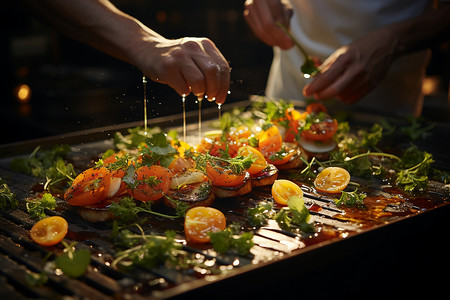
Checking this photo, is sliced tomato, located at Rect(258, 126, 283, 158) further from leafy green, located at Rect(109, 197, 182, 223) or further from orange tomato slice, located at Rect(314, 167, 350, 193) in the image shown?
leafy green, located at Rect(109, 197, 182, 223)

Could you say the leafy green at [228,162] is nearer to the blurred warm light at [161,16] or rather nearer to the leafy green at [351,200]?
the leafy green at [351,200]

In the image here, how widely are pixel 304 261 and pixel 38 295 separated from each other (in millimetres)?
963

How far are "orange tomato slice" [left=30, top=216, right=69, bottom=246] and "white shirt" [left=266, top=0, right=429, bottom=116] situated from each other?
10.1 ft

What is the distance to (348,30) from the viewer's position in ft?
14.5

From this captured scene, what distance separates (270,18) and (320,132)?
1.25 meters

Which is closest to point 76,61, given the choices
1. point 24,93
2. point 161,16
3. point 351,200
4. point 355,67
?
point 161,16

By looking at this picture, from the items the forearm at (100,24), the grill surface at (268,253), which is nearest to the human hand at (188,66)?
the forearm at (100,24)

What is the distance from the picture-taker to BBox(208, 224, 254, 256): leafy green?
2.01 m

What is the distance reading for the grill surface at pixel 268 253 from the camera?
175 cm

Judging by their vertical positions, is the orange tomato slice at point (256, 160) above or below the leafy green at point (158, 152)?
below

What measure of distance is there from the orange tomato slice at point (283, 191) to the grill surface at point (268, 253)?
0.10 metres

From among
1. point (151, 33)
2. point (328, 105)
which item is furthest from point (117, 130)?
point (328, 105)

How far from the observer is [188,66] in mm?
2662

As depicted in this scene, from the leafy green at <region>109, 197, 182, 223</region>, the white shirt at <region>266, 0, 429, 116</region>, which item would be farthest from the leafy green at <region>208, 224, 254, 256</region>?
the white shirt at <region>266, 0, 429, 116</region>
